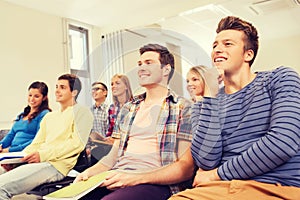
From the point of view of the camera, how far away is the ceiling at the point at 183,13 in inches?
78.0

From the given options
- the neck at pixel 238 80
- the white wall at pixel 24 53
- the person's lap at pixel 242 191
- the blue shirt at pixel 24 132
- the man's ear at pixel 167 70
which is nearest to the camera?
the person's lap at pixel 242 191

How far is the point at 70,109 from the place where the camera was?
6.44ft

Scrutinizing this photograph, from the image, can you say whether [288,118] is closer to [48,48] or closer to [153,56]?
[153,56]

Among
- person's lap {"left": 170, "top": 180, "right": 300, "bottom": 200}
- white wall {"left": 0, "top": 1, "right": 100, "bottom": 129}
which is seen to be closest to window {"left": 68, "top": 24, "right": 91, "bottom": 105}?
white wall {"left": 0, "top": 1, "right": 100, "bottom": 129}

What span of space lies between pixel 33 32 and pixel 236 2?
2.30 metres

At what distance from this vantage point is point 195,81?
4.31 feet

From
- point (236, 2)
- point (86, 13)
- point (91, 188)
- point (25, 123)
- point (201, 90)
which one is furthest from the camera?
point (86, 13)

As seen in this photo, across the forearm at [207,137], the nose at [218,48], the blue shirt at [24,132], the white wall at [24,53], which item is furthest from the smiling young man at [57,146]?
the white wall at [24,53]

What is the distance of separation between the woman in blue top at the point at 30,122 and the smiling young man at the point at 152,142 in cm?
113

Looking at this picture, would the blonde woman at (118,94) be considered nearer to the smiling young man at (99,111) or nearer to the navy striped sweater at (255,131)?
the smiling young man at (99,111)

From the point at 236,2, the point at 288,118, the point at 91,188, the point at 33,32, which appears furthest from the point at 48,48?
the point at 288,118

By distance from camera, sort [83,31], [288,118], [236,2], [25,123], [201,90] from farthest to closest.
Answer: [83,31], [236,2], [25,123], [201,90], [288,118]

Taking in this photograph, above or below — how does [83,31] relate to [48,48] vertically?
above

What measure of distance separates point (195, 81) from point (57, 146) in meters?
1.01
